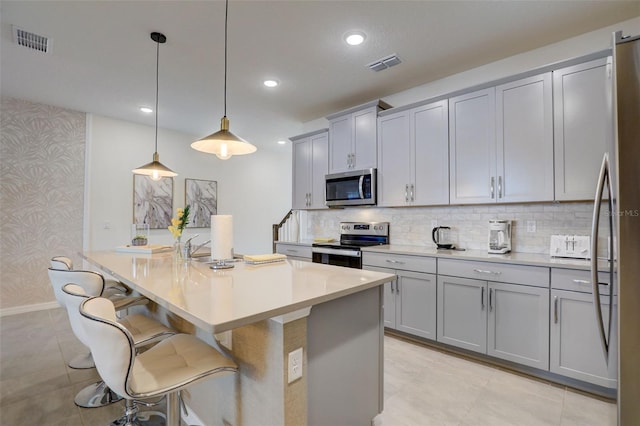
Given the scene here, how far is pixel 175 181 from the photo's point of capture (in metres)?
5.27

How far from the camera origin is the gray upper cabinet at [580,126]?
2252 millimetres

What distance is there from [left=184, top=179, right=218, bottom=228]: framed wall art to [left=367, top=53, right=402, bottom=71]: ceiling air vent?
3.85 meters

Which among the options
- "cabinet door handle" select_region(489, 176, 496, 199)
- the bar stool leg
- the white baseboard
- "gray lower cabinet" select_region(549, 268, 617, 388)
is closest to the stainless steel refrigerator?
"gray lower cabinet" select_region(549, 268, 617, 388)

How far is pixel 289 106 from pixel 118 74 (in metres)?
2.02

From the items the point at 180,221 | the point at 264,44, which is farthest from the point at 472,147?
the point at 180,221

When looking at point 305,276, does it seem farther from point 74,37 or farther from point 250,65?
point 74,37

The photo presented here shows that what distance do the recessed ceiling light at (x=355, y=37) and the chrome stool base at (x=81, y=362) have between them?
3.52 m

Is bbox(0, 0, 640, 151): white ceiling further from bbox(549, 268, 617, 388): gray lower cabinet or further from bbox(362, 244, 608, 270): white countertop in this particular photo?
bbox(549, 268, 617, 388): gray lower cabinet

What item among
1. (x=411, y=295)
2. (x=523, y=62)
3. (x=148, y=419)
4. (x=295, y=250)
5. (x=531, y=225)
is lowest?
(x=148, y=419)

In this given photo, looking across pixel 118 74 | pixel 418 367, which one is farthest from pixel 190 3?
pixel 418 367

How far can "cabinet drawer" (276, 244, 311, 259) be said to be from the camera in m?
3.99

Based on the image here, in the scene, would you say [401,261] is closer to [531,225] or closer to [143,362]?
[531,225]

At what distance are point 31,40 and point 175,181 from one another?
2777 mm

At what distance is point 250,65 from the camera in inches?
121
